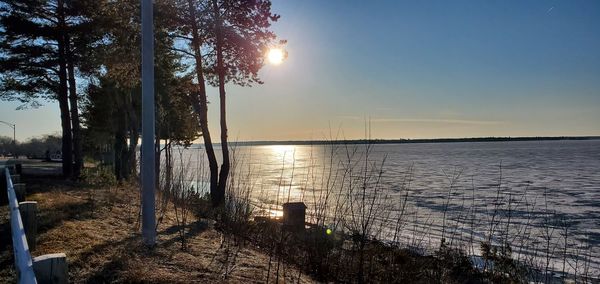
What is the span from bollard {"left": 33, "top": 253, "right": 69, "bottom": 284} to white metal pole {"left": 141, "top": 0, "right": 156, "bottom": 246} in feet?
9.99

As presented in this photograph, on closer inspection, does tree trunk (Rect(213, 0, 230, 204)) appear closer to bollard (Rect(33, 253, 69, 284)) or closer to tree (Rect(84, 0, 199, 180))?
tree (Rect(84, 0, 199, 180))

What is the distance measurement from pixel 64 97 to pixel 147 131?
15.1 metres

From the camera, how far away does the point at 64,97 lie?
19.2 m

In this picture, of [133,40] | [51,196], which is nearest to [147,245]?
[51,196]

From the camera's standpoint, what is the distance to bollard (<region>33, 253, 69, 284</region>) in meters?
3.17

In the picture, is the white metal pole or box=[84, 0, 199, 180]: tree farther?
box=[84, 0, 199, 180]: tree

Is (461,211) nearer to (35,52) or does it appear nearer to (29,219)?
(29,219)

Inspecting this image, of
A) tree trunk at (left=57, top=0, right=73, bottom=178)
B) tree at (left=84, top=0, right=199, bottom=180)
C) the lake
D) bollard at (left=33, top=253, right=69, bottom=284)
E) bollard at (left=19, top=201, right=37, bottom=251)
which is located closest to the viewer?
bollard at (left=33, top=253, right=69, bottom=284)

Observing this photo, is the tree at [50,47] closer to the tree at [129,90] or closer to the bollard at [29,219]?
the tree at [129,90]

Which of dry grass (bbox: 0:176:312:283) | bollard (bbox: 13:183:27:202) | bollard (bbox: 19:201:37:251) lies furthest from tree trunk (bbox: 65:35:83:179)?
bollard (bbox: 19:201:37:251)

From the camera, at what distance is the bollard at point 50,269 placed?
125 inches

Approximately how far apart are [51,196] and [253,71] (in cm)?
641

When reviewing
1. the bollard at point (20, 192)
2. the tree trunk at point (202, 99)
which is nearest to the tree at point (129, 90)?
the tree trunk at point (202, 99)

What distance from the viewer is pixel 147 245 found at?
250 inches
